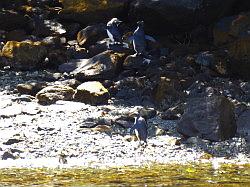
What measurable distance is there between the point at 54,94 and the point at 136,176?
6.31 meters

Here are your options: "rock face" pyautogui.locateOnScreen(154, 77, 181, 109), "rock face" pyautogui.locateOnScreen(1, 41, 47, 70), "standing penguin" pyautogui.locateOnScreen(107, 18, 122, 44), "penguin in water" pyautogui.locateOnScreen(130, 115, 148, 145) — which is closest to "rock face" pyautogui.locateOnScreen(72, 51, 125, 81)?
"standing penguin" pyautogui.locateOnScreen(107, 18, 122, 44)

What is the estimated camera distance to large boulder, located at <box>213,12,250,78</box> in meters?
15.7

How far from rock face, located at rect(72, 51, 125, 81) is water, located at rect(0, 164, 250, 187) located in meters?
6.58

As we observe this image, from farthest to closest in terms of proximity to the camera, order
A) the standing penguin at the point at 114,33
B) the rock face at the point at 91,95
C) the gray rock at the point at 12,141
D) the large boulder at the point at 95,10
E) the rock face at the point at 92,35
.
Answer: the large boulder at the point at 95,10 < the rock face at the point at 92,35 < the standing penguin at the point at 114,33 < the rock face at the point at 91,95 < the gray rock at the point at 12,141

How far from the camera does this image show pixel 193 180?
761 centimetres

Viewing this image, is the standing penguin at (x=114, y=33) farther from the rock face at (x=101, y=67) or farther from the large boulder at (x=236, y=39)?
the large boulder at (x=236, y=39)

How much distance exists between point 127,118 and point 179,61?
4.20 m

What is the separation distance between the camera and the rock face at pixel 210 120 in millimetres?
11328

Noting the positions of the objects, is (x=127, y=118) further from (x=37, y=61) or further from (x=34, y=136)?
(x=37, y=61)

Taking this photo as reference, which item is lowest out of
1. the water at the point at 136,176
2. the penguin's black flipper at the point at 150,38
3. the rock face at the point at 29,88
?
the water at the point at 136,176

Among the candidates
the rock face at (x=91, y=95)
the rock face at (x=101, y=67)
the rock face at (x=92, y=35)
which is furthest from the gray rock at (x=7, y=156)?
the rock face at (x=92, y=35)

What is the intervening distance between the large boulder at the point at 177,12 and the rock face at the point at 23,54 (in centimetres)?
354

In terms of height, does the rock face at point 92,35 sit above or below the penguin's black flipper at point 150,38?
above

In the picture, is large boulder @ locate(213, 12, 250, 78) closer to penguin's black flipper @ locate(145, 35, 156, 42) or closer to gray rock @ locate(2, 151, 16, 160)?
penguin's black flipper @ locate(145, 35, 156, 42)
